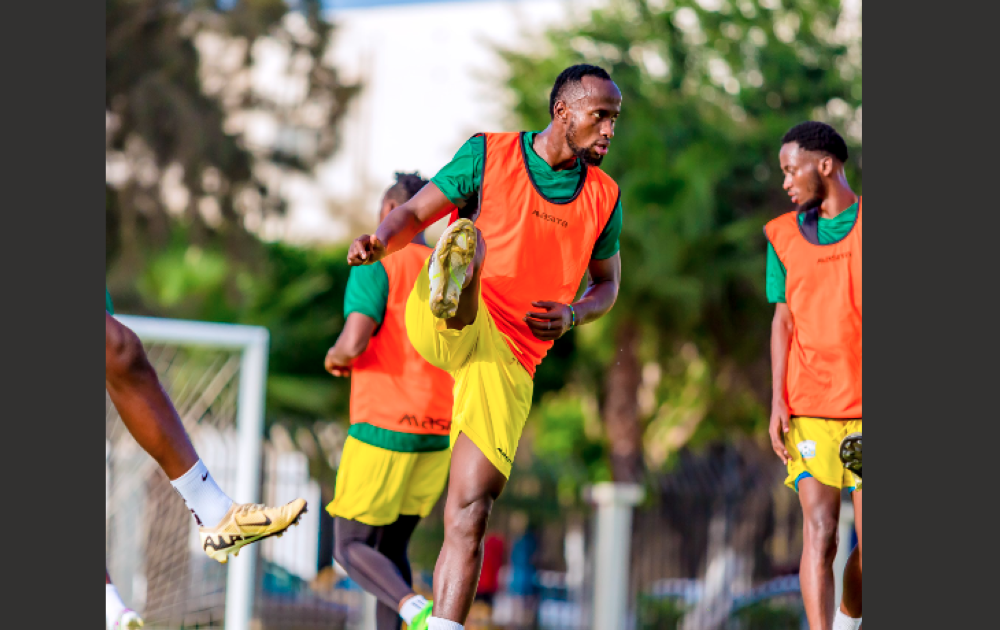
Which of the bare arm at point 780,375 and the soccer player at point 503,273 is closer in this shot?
the soccer player at point 503,273

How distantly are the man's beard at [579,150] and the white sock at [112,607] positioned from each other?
7.89 feet

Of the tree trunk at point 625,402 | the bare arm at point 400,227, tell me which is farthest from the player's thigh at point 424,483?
the tree trunk at point 625,402

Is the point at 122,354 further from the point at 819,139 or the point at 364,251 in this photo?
the point at 819,139

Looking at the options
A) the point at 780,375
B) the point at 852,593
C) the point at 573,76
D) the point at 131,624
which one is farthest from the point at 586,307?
the point at 131,624

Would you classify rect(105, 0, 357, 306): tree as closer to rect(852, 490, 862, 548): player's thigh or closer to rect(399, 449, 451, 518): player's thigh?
rect(399, 449, 451, 518): player's thigh

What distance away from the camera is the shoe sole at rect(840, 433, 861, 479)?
4.55 m

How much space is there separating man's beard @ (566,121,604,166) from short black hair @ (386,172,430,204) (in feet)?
3.87

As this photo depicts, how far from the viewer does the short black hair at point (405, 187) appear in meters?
5.12

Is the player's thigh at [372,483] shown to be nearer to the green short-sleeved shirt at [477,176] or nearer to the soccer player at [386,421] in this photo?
the soccer player at [386,421]

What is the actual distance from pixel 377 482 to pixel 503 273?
147 centimetres

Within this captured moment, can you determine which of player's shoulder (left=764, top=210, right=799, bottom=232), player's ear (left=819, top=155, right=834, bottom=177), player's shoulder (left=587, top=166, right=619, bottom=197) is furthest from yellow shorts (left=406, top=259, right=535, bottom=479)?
player's ear (left=819, top=155, right=834, bottom=177)

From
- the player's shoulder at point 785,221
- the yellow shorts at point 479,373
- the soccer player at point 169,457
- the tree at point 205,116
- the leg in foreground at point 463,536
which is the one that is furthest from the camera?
the tree at point 205,116

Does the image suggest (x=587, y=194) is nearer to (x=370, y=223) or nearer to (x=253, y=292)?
(x=253, y=292)

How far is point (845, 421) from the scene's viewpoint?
4695mm
